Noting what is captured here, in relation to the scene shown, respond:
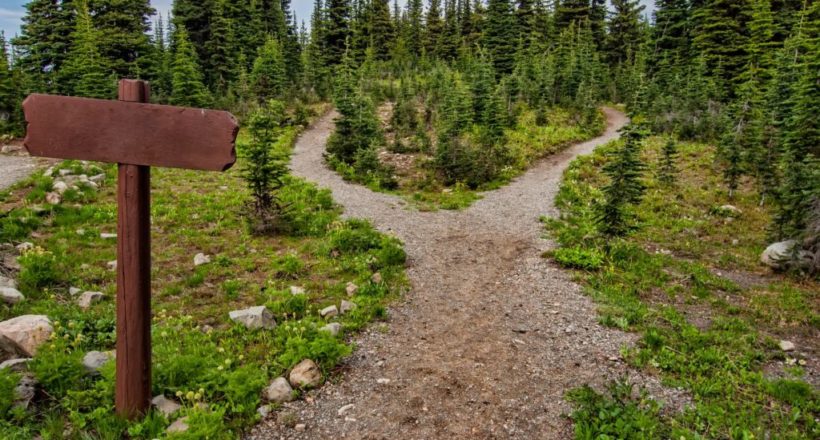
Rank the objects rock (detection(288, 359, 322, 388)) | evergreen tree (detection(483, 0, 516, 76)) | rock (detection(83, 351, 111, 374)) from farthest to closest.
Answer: evergreen tree (detection(483, 0, 516, 76)) < rock (detection(288, 359, 322, 388)) < rock (detection(83, 351, 111, 374))

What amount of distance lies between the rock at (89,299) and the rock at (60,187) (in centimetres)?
770

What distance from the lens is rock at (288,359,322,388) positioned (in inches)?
235

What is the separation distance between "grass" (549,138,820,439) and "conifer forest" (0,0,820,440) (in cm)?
5

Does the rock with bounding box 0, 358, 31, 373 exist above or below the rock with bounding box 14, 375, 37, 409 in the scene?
above

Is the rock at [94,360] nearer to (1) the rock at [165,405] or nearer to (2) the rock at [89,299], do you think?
(1) the rock at [165,405]

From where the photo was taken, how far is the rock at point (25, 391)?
4816 mm

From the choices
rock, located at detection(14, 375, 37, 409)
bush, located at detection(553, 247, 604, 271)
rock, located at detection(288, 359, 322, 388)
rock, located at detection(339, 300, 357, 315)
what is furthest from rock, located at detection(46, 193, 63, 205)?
bush, located at detection(553, 247, 604, 271)

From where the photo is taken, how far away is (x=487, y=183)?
2042cm

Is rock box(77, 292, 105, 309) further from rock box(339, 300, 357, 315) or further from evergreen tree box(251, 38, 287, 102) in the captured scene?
evergreen tree box(251, 38, 287, 102)

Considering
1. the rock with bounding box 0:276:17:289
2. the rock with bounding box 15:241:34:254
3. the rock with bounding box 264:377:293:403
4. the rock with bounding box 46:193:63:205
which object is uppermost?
the rock with bounding box 46:193:63:205

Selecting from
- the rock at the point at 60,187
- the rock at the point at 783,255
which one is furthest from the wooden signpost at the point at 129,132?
the rock at the point at 783,255

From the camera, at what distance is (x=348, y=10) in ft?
135

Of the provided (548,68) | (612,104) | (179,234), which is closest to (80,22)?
(179,234)

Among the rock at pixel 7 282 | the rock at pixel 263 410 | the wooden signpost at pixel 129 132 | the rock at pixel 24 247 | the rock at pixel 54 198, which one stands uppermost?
the wooden signpost at pixel 129 132
